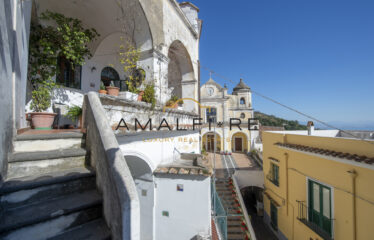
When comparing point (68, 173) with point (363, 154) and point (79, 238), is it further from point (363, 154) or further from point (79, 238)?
point (363, 154)

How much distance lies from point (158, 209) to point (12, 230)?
160 inches

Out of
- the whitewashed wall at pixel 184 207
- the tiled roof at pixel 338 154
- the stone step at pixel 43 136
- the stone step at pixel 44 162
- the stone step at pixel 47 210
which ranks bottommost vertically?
the whitewashed wall at pixel 184 207

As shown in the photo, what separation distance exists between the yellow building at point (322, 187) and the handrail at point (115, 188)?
5907 millimetres

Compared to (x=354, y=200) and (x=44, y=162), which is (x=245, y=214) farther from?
(x=44, y=162)

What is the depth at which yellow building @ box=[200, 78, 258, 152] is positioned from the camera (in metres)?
20.7

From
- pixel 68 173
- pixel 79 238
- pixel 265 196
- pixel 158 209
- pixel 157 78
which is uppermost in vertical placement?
pixel 157 78

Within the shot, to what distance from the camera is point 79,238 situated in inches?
55.2

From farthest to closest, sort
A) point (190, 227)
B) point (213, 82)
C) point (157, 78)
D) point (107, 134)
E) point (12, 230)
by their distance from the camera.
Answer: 1. point (213, 82)
2. point (157, 78)
3. point (190, 227)
4. point (107, 134)
5. point (12, 230)

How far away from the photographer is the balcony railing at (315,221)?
5.58 metres

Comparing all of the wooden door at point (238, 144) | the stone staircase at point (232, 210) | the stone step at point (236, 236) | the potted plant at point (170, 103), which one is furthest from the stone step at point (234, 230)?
the wooden door at point (238, 144)

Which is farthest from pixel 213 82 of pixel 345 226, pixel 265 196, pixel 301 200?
pixel 345 226

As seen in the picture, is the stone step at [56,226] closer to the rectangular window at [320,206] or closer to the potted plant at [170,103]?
the potted plant at [170,103]

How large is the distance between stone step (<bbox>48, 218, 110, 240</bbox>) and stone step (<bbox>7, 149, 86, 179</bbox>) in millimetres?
894

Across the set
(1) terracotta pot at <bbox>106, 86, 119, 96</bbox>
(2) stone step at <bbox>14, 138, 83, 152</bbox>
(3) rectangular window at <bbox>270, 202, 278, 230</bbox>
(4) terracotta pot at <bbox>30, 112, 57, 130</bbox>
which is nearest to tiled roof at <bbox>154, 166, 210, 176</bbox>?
(1) terracotta pot at <bbox>106, 86, 119, 96</bbox>
